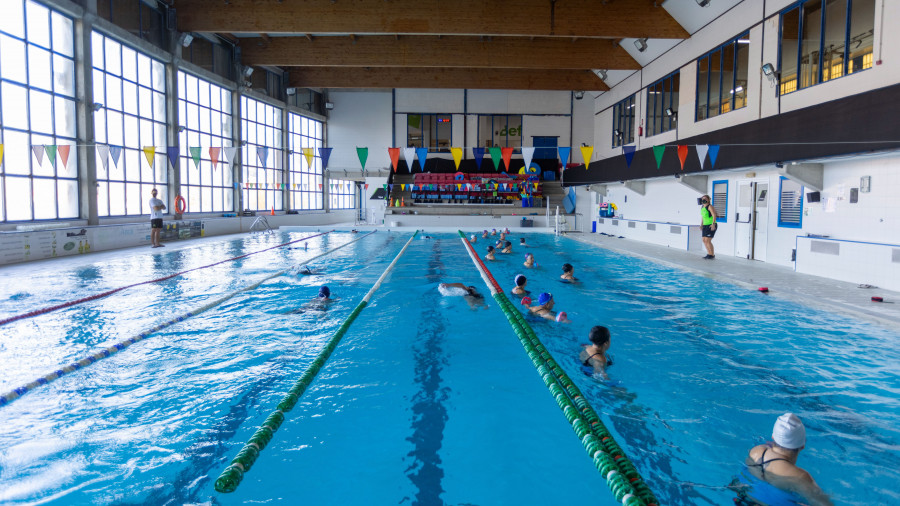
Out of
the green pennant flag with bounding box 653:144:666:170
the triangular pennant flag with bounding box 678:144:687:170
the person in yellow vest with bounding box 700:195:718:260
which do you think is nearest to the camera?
the person in yellow vest with bounding box 700:195:718:260

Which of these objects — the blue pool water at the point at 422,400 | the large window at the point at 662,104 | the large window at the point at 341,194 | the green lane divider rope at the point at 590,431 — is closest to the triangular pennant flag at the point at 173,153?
the blue pool water at the point at 422,400

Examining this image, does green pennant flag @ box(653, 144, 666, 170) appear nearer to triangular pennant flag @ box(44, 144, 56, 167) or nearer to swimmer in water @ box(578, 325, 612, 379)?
swimmer in water @ box(578, 325, 612, 379)

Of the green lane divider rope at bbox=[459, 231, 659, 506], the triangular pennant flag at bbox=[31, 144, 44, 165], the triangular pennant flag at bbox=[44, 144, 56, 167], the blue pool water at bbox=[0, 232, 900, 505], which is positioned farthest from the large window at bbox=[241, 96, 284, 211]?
the green lane divider rope at bbox=[459, 231, 659, 506]

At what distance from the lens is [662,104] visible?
1566 cm

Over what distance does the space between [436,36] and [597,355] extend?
1540cm

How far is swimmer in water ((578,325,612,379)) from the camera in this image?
4.52 metres

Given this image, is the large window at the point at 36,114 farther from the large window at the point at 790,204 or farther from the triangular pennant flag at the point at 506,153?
the large window at the point at 790,204

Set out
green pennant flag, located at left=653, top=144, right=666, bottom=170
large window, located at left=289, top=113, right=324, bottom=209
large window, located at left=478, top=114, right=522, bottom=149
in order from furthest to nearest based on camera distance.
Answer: large window, located at left=478, top=114, right=522, bottom=149 < large window, located at left=289, top=113, right=324, bottom=209 < green pennant flag, located at left=653, top=144, right=666, bottom=170

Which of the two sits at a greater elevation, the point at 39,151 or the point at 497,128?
the point at 497,128

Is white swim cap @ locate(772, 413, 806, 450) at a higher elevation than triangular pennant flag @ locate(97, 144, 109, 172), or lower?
lower

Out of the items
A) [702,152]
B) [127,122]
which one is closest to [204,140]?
[127,122]

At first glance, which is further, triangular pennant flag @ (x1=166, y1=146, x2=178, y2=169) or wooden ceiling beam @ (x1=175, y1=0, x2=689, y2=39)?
triangular pennant flag @ (x1=166, y1=146, x2=178, y2=169)

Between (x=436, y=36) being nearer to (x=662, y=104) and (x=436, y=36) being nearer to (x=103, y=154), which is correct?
(x=662, y=104)

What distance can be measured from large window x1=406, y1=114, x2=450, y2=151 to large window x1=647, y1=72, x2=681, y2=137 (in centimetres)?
1128
